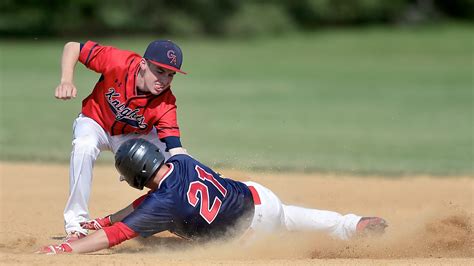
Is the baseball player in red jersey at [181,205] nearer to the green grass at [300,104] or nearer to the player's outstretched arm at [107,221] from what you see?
the player's outstretched arm at [107,221]

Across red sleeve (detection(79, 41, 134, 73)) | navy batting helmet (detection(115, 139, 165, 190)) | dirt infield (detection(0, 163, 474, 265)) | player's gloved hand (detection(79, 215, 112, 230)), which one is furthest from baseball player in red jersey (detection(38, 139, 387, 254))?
red sleeve (detection(79, 41, 134, 73))

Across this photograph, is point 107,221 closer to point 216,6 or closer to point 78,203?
point 78,203

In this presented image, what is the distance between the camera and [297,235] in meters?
7.33

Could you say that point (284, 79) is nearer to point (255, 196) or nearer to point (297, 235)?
point (297, 235)

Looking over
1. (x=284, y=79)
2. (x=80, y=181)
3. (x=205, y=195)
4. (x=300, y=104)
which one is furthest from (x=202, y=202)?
(x=284, y=79)

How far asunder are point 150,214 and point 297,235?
1546 millimetres

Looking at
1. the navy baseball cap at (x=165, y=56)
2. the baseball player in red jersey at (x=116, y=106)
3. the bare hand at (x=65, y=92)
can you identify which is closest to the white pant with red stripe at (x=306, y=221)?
the baseball player in red jersey at (x=116, y=106)

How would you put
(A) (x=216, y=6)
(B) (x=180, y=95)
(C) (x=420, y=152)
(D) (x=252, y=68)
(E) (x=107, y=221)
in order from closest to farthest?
(E) (x=107, y=221) < (C) (x=420, y=152) < (B) (x=180, y=95) < (D) (x=252, y=68) < (A) (x=216, y=6)

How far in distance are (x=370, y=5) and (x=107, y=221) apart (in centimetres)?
4113

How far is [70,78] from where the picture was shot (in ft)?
24.2

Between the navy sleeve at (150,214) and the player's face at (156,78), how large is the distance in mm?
1175

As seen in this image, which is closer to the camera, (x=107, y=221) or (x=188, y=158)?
(x=188, y=158)

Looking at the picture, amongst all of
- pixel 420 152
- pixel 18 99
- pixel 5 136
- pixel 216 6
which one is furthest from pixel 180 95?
pixel 216 6

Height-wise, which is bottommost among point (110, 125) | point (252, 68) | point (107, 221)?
point (252, 68)
